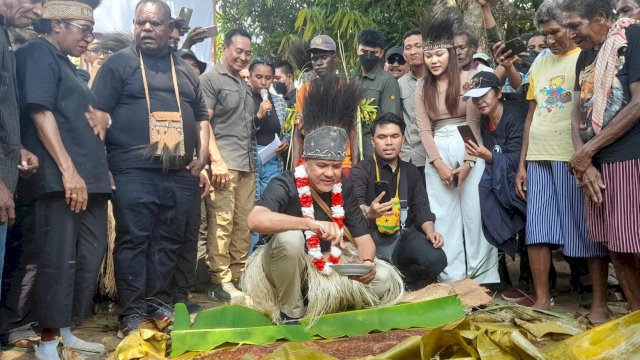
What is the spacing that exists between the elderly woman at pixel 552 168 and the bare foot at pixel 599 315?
24 centimetres

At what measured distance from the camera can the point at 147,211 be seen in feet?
14.7

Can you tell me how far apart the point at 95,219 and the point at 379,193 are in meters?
2.08

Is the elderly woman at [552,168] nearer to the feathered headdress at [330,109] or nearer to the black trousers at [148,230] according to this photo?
the feathered headdress at [330,109]

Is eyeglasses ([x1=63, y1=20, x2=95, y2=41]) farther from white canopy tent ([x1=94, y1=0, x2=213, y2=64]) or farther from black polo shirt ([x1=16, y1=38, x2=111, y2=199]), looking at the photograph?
white canopy tent ([x1=94, y1=0, x2=213, y2=64])

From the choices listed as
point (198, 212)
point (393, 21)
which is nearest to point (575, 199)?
point (198, 212)

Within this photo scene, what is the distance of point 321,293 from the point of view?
430cm

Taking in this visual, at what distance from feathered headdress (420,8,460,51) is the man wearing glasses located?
6.50ft

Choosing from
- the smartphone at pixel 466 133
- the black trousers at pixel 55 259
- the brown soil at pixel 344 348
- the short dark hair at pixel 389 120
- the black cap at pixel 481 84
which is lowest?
the brown soil at pixel 344 348

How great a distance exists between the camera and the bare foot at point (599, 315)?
434cm

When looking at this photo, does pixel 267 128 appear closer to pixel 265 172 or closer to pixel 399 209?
pixel 265 172

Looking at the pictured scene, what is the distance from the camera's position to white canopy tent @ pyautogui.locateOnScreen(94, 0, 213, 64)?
8195mm

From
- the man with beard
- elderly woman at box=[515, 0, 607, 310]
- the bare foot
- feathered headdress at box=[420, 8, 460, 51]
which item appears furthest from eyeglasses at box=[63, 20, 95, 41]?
the bare foot

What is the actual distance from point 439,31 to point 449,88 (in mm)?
458

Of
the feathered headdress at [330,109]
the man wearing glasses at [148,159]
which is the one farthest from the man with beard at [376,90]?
the man wearing glasses at [148,159]
